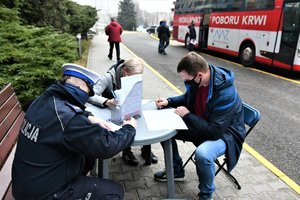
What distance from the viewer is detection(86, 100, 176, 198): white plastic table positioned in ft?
8.31

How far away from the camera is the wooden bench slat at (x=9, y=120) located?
2.75m

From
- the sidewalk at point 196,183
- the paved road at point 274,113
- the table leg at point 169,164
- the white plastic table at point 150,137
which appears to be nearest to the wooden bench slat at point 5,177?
the white plastic table at point 150,137

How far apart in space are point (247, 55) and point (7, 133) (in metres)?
10.6

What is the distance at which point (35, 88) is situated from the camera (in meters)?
4.46

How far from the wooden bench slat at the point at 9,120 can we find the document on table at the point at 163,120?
1.28m

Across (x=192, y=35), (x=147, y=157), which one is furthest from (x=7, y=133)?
(x=192, y=35)

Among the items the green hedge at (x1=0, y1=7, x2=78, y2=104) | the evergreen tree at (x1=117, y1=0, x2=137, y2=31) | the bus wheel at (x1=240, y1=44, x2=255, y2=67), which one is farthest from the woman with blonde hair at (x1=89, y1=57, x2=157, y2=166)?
the evergreen tree at (x1=117, y1=0, x2=137, y2=31)

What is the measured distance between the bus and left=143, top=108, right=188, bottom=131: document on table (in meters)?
7.92

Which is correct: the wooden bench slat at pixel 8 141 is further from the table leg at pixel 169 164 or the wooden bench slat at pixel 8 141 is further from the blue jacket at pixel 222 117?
the blue jacket at pixel 222 117

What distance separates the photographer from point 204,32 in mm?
15797

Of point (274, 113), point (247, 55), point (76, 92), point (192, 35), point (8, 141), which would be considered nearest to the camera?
point (76, 92)

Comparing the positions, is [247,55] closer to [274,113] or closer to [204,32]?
[204,32]

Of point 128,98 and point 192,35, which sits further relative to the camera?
point 192,35

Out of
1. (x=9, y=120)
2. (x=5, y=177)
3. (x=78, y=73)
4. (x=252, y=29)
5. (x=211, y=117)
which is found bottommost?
(x=5, y=177)
